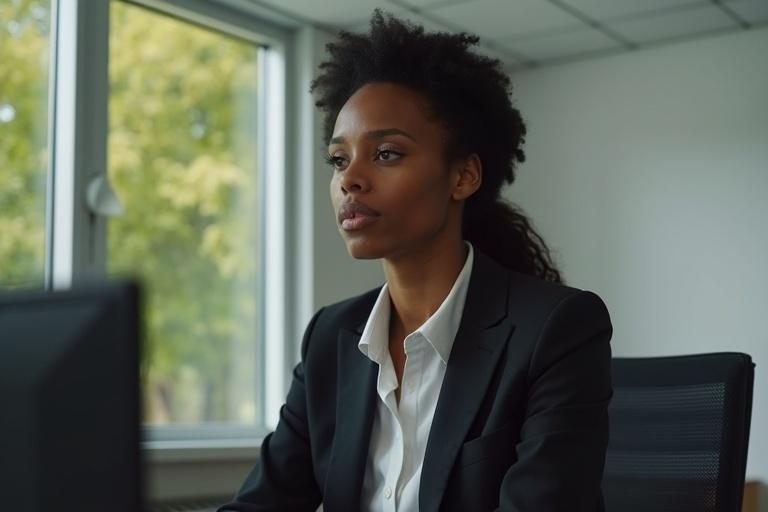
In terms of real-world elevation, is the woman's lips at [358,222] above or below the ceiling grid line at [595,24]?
below

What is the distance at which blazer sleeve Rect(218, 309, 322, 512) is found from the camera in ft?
5.48

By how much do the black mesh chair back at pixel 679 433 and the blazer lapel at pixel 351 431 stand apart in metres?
0.49

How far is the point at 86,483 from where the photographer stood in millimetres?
514

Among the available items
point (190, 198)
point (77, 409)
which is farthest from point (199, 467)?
point (77, 409)

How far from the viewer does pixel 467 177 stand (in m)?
1.75

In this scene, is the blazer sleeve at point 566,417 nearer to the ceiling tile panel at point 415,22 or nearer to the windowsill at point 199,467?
the windowsill at point 199,467

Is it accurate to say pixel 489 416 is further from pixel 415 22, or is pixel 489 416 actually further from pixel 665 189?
pixel 665 189

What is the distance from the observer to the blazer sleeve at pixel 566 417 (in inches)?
54.2

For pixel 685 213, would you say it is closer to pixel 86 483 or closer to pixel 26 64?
pixel 26 64

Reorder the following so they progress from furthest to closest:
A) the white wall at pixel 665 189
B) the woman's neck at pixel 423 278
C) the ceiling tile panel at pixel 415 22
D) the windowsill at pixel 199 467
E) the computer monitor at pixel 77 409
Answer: the white wall at pixel 665 189
the ceiling tile panel at pixel 415 22
the windowsill at pixel 199 467
the woman's neck at pixel 423 278
the computer monitor at pixel 77 409

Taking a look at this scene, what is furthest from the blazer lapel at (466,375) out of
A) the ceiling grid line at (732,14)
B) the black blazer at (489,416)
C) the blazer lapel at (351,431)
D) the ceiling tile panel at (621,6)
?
the ceiling grid line at (732,14)

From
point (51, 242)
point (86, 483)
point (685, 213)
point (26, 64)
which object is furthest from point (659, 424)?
point (685, 213)

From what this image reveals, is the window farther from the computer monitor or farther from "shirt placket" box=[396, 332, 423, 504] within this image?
the computer monitor

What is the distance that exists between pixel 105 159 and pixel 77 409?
3.09 meters
